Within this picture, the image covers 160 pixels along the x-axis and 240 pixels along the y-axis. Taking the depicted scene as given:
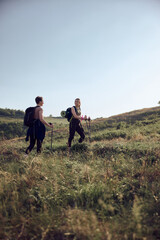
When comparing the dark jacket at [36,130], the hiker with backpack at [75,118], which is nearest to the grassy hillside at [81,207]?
the dark jacket at [36,130]

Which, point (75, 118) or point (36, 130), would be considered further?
point (75, 118)

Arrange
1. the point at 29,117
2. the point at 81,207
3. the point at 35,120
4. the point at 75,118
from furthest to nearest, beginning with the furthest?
1. the point at 75,118
2. the point at 35,120
3. the point at 29,117
4. the point at 81,207

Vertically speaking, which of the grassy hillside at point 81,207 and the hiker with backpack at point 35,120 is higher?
the hiker with backpack at point 35,120

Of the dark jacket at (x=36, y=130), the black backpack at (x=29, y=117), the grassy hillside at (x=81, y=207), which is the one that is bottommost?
the grassy hillside at (x=81, y=207)

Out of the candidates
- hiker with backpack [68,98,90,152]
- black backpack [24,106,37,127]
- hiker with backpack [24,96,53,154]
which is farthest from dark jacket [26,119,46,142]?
hiker with backpack [68,98,90,152]

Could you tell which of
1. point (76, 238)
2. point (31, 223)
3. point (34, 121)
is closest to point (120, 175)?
point (76, 238)

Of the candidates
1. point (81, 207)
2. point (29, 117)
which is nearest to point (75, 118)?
Answer: point (29, 117)

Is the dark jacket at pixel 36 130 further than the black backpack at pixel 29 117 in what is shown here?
Yes

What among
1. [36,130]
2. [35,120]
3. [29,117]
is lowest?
[36,130]

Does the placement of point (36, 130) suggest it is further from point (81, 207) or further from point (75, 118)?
point (81, 207)

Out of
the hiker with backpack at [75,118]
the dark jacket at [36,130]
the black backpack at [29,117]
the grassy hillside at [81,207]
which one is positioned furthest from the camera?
the hiker with backpack at [75,118]

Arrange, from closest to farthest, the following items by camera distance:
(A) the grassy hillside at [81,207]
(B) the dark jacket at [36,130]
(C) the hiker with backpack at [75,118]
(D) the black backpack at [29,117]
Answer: (A) the grassy hillside at [81,207] → (D) the black backpack at [29,117] → (B) the dark jacket at [36,130] → (C) the hiker with backpack at [75,118]

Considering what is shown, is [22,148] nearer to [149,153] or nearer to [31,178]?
[31,178]

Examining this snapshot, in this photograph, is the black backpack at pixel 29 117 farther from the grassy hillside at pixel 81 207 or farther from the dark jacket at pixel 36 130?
the grassy hillside at pixel 81 207
